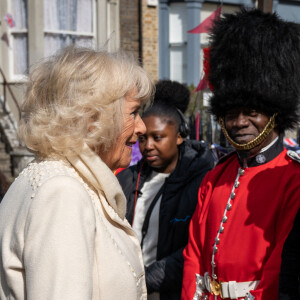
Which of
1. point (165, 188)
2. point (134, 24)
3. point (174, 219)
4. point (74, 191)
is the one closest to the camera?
point (74, 191)

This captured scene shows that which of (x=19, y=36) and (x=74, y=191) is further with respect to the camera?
(x=19, y=36)

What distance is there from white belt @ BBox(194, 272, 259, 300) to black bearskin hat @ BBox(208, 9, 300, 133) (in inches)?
37.3

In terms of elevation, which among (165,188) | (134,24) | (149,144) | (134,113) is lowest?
(165,188)

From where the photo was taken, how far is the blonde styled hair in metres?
1.84

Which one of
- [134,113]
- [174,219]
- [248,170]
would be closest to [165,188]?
[174,219]

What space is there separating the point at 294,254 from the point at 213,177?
86cm

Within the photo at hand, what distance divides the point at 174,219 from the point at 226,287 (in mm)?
756

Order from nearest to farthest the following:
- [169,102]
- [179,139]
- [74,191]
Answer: [74,191]
[179,139]
[169,102]

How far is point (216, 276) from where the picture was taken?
285cm

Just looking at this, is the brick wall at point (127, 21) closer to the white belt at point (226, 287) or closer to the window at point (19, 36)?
the window at point (19, 36)

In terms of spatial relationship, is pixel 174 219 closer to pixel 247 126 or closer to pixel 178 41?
pixel 247 126

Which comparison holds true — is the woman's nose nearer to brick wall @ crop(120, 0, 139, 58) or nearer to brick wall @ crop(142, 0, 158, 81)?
brick wall @ crop(142, 0, 158, 81)

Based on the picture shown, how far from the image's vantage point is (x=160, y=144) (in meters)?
3.71

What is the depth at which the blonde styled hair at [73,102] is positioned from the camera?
6.04 feet
